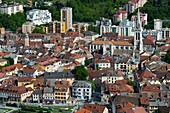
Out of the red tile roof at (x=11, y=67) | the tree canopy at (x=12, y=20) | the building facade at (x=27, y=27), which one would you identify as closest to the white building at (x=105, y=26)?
the building facade at (x=27, y=27)

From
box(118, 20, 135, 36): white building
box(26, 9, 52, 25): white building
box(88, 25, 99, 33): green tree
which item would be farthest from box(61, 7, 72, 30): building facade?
box(118, 20, 135, 36): white building

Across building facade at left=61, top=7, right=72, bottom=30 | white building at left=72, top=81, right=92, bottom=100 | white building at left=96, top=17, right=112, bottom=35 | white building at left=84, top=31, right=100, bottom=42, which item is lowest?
white building at left=72, top=81, right=92, bottom=100

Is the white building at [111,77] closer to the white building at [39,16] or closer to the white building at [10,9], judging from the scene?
the white building at [39,16]

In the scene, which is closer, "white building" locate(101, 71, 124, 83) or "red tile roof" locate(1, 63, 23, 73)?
"white building" locate(101, 71, 124, 83)

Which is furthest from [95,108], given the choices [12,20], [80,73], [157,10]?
[157,10]

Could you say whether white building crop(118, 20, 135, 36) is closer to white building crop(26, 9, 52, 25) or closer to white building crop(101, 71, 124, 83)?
white building crop(26, 9, 52, 25)

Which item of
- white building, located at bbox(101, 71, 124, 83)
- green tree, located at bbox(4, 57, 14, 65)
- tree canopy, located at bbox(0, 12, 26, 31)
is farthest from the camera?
tree canopy, located at bbox(0, 12, 26, 31)

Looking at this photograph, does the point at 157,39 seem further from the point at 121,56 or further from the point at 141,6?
the point at 141,6

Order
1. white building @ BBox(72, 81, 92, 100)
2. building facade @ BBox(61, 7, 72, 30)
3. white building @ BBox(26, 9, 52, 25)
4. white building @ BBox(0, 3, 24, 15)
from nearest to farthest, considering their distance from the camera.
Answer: white building @ BBox(72, 81, 92, 100) < building facade @ BBox(61, 7, 72, 30) < white building @ BBox(26, 9, 52, 25) < white building @ BBox(0, 3, 24, 15)
